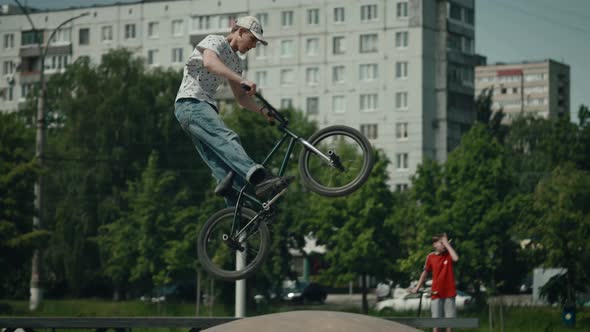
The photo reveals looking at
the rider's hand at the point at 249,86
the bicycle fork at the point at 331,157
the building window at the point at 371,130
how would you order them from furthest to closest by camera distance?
the building window at the point at 371,130
the bicycle fork at the point at 331,157
the rider's hand at the point at 249,86

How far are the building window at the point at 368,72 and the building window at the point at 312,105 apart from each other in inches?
183

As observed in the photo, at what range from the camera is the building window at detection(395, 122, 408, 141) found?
9450 cm

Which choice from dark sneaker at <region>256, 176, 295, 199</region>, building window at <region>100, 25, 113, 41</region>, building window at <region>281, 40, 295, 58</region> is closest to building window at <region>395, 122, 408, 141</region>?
building window at <region>281, 40, 295, 58</region>

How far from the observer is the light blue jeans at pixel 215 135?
10953mm

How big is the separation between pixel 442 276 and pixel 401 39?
7753 centimetres

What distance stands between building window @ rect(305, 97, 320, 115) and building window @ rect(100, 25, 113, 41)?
20.8 m

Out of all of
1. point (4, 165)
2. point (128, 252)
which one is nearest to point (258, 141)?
point (128, 252)

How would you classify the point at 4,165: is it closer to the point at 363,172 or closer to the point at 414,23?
the point at 363,172

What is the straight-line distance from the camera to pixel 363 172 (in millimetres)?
11453

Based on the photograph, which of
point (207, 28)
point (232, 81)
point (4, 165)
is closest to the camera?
point (232, 81)

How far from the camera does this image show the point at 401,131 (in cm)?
9488

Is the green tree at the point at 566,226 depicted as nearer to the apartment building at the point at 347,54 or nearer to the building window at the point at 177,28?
the apartment building at the point at 347,54

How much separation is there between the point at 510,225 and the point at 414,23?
41.4 m

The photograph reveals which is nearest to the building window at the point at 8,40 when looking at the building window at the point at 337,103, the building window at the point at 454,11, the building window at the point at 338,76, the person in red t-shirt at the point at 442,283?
the building window at the point at 338,76
